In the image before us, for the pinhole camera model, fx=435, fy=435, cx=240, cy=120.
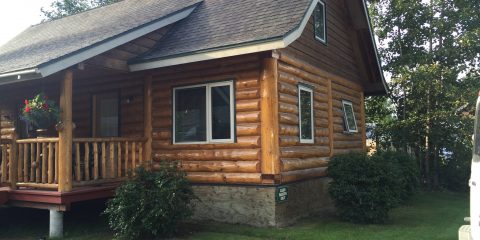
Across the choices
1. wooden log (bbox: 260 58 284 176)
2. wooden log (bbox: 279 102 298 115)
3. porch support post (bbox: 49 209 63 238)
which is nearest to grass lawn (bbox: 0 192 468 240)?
porch support post (bbox: 49 209 63 238)

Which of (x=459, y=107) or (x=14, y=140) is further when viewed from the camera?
(x=459, y=107)

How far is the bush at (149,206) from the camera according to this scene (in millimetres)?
7812

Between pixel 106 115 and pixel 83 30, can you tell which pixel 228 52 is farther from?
pixel 83 30

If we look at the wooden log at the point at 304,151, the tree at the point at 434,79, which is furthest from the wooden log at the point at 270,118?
the tree at the point at 434,79

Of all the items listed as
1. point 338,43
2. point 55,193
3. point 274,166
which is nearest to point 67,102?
point 55,193

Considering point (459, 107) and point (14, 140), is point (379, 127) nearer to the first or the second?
point (459, 107)

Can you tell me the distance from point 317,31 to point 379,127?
7091mm

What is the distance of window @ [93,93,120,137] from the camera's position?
11359 mm

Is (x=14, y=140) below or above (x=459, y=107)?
below

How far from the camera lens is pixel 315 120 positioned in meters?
11.2

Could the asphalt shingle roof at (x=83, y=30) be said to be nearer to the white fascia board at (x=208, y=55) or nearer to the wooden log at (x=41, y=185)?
the white fascia board at (x=208, y=55)

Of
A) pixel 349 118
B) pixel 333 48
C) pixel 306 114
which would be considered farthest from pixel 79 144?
pixel 349 118

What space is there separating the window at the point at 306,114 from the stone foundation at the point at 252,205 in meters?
1.13

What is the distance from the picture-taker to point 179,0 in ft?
45.2
